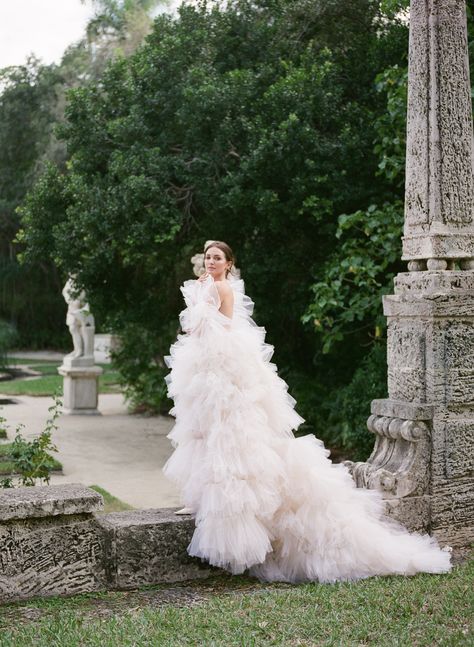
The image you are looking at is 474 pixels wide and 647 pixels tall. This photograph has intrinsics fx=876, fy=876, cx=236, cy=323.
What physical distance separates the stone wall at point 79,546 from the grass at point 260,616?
88 millimetres

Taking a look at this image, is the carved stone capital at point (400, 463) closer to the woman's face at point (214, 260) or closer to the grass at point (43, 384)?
the woman's face at point (214, 260)

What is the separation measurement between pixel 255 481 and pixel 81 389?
10195 mm

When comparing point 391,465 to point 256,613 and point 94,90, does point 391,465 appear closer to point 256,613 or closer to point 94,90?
point 256,613

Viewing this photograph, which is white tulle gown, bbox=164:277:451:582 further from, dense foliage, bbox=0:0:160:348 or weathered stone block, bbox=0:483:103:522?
dense foliage, bbox=0:0:160:348

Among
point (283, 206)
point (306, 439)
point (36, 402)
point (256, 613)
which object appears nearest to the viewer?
point (256, 613)

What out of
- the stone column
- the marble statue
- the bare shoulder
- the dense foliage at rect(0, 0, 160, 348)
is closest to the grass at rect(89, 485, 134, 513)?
the stone column

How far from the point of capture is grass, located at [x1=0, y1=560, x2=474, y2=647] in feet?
12.3

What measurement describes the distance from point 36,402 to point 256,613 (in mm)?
12413

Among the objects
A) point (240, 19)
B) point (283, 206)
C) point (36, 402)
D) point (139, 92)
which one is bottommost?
point (36, 402)

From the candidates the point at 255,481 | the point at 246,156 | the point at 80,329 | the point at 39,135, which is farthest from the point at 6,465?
the point at 39,135

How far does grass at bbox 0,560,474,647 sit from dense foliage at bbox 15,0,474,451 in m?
4.59

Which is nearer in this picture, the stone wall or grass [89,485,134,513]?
the stone wall

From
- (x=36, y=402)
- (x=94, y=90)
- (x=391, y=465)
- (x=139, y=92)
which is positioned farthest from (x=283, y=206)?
(x=36, y=402)

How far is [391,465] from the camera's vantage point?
518 cm
